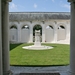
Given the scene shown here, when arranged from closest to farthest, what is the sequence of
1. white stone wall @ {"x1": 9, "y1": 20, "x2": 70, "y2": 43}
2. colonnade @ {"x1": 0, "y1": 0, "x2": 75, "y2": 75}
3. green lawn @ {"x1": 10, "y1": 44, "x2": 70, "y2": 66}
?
colonnade @ {"x1": 0, "y1": 0, "x2": 75, "y2": 75}
green lawn @ {"x1": 10, "y1": 44, "x2": 70, "y2": 66}
white stone wall @ {"x1": 9, "y1": 20, "x2": 70, "y2": 43}

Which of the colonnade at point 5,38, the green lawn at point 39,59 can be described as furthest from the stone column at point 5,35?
the green lawn at point 39,59

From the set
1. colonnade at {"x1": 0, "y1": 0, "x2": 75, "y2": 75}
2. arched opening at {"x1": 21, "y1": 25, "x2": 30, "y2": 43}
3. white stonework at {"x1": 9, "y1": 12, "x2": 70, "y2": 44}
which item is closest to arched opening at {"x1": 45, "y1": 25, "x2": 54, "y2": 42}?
white stonework at {"x1": 9, "y1": 12, "x2": 70, "y2": 44}

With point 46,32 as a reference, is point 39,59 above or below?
below

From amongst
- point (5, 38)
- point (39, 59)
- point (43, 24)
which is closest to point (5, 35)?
point (5, 38)

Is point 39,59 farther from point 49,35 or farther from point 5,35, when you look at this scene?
point 49,35

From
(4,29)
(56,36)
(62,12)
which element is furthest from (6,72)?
(62,12)

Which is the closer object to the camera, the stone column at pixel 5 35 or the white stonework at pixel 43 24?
the stone column at pixel 5 35

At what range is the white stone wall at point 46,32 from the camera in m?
29.2

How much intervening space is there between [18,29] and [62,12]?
10552 millimetres

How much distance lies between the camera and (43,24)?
29.1 metres

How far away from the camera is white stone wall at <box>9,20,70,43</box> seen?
29.2 metres

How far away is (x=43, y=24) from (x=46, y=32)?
1984mm

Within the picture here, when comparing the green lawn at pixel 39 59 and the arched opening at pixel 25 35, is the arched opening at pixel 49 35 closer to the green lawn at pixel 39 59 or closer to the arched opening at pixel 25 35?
the arched opening at pixel 25 35

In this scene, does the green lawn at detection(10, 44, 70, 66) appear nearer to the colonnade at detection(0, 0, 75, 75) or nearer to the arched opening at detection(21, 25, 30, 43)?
the colonnade at detection(0, 0, 75, 75)
